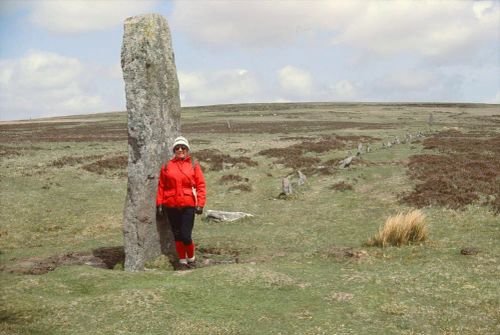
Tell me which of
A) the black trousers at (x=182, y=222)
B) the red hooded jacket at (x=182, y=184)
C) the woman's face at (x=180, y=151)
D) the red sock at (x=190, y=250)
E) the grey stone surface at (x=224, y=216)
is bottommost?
the grey stone surface at (x=224, y=216)

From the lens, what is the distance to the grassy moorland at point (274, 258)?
31.6ft

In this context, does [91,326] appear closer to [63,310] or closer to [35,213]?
[63,310]

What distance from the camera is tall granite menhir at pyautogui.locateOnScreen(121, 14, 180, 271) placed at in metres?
13.9

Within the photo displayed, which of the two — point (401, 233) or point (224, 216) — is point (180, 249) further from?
point (401, 233)

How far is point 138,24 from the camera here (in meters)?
13.9

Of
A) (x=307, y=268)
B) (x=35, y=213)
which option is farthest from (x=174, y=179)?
(x=35, y=213)

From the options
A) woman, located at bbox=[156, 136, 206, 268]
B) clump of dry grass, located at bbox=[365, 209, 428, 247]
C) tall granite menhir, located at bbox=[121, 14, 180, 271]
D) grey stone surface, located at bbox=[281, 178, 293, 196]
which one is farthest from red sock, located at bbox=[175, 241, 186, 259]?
grey stone surface, located at bbox=[281, 178, 293, 196]

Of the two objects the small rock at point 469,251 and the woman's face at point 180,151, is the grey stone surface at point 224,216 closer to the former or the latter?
the woman's face at point 180,151

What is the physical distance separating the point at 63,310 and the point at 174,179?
16.1ft

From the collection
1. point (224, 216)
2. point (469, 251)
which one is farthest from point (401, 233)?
point (224, 216)

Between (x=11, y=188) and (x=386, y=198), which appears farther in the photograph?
(x=11, y=188)

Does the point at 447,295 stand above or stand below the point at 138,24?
below

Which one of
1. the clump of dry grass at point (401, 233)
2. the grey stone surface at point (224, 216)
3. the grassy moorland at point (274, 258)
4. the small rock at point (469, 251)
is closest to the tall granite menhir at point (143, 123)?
the grassy moorland at point (274, 258)

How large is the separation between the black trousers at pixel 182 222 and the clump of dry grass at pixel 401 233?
18.6 feet
